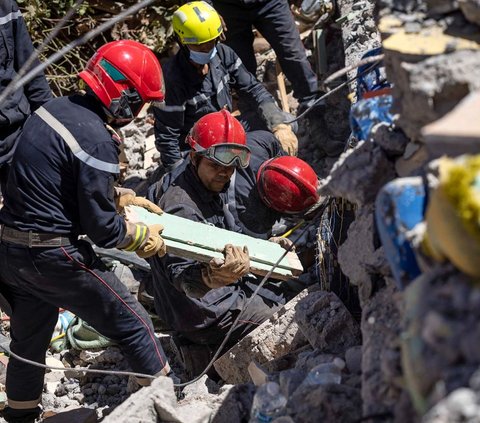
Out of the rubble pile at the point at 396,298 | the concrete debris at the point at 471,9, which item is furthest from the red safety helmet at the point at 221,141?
the concrete debris at the point at 471,9

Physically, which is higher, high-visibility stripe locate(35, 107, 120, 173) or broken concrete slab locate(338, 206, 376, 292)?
high-visibility stripe locate(35, 107, 120, 173)

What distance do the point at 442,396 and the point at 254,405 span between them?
5.53 ft

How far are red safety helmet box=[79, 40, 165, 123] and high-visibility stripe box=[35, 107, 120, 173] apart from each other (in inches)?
12.3

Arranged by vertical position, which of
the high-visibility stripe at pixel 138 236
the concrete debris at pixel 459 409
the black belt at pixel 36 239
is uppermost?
the concrete debris at pixel 459 409

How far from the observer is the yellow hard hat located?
23.5 ft

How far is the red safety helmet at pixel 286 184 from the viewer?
6.38m

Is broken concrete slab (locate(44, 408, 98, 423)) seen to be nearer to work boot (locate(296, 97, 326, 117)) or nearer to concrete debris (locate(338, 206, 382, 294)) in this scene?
concrete debris (locate(338, 206, 382, 294))

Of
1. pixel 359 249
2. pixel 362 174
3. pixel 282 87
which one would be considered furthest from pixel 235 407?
pixel 282 87

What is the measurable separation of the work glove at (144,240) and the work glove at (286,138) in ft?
7.15

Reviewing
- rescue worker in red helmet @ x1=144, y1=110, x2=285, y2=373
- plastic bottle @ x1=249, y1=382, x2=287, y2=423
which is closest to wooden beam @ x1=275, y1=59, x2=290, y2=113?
rescue worker in red helmet @ x1=144, y1=110, x2=285, y2=373

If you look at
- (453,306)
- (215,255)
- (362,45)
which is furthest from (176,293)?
(453,306)

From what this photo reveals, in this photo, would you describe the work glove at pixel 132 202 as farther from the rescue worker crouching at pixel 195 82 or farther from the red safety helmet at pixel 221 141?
the rescue worker crouching at pixel 195 82

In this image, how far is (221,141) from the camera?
19.7 feet

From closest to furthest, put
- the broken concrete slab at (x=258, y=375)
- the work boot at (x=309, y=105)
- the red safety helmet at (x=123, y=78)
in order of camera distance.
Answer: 1. the broken concrete slab at (x=258, y=375)
2. the red safety helmet at (x=123, y=78)
3. the work boot at (x=309, y=105)
